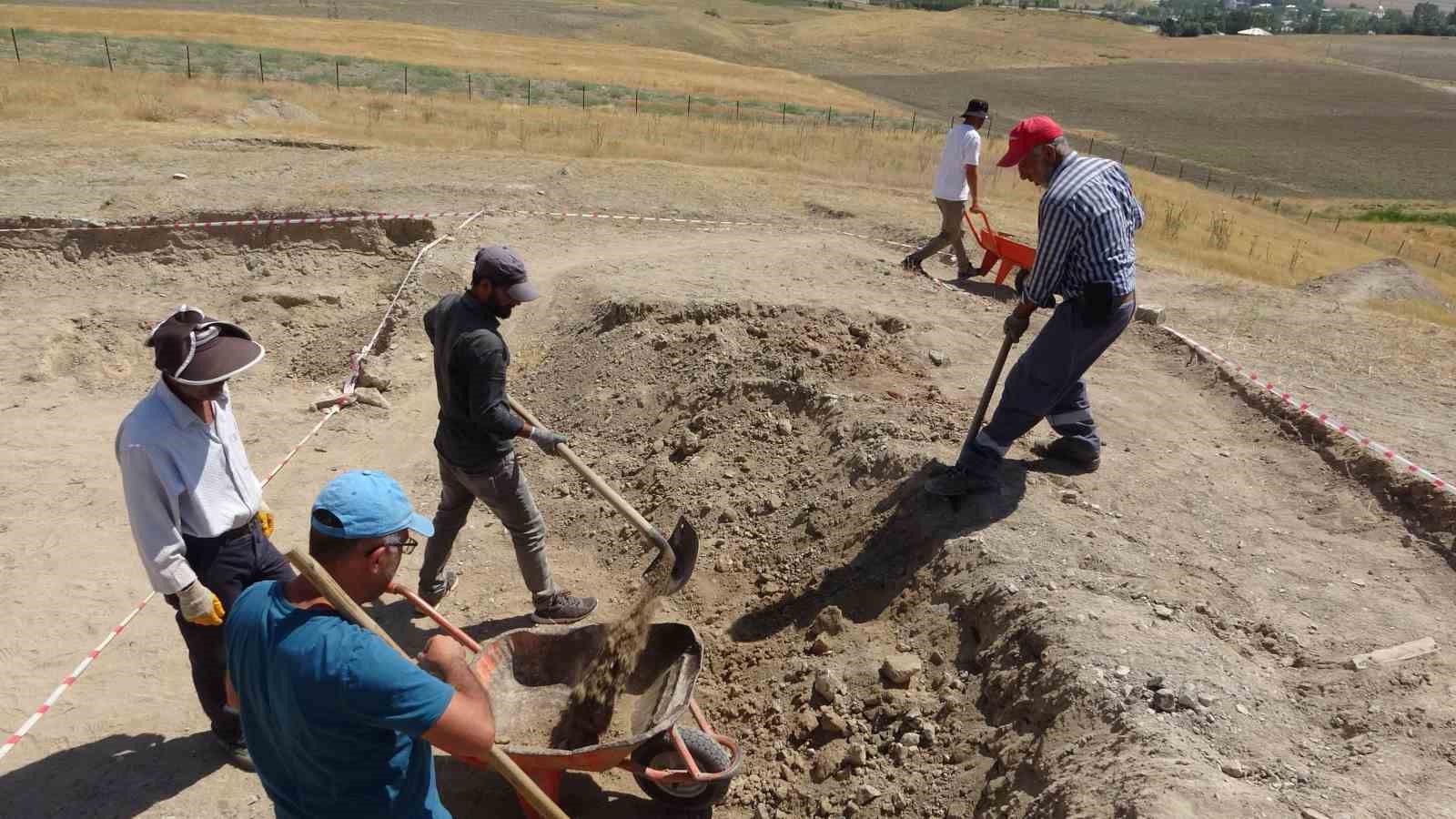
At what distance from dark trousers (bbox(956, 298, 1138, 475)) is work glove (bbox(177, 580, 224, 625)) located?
13.8ft

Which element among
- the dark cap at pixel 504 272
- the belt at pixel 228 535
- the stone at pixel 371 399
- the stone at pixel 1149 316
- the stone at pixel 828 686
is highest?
the dark cap at pixel 504 272

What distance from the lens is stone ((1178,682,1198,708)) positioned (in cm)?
432

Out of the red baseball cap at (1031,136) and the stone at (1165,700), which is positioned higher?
the red baseball cap at (1031,136)

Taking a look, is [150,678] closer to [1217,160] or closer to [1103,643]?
[1103,643]

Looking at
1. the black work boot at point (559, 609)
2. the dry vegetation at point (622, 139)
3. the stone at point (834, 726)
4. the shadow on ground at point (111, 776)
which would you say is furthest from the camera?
the dry vegetation at point (622, 139)

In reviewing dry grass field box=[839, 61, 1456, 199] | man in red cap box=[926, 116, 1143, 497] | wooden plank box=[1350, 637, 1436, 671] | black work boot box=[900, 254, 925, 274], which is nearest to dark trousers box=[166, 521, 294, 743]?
man in red cap box=[926, 116, 1143, 497]

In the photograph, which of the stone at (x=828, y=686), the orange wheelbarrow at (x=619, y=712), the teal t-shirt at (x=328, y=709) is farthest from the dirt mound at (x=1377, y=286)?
the teal t-shirt at (x=328, y=709)

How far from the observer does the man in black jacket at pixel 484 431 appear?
5.21 meters

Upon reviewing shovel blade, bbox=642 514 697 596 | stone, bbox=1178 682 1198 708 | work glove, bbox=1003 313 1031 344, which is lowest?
shovel blade, bbox=642 514 697 596

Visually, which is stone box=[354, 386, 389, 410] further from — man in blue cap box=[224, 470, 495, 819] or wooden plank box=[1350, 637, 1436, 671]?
wooden plank box=[1350, 637, 1436, 671]

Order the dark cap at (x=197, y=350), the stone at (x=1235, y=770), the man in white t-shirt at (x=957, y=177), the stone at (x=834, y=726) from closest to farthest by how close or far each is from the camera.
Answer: the stone at (x=1235, y=770), the dark cap at (x=197, y=350), the stone at (x=834, y=726), the man in white t-shirt at (x=957, y=177)

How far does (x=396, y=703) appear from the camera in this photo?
2.61 m

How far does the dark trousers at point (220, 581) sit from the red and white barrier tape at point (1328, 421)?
7270mm

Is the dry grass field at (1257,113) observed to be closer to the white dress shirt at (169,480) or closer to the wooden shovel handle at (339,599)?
the white dress shirt at (169,480)
